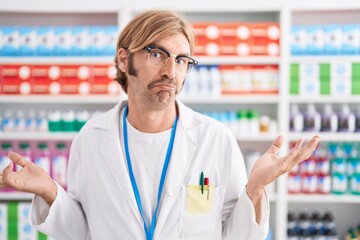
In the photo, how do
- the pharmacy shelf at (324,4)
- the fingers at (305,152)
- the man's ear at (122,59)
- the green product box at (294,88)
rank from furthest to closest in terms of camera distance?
1. the green product box at (294,88)
2. the pharmacy shelf at (324,4)
3. the man's ear at (122,59)
4. the fingers at (305,152)

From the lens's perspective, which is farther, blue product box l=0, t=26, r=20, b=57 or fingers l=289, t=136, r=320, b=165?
blue product box l=0, t=26, r=20, b=57

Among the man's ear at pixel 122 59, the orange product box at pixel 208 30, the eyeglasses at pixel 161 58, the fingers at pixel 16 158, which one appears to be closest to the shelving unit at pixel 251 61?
the orange product box at pixel 208 30

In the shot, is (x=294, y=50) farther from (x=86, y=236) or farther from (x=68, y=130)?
(x=86, y=236)

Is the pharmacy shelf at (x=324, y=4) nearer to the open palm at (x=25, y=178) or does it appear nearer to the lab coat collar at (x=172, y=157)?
the lab coat collar at (x=172, y=157)

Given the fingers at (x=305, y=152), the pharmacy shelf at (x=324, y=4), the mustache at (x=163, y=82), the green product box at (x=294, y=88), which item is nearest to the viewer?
the fingers at (x=305, y=152)

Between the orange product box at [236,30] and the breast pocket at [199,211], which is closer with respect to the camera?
the breast pocket at [199,211]

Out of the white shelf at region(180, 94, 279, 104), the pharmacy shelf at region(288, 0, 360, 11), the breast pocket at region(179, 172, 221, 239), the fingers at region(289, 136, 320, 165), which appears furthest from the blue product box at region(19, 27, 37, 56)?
the fingers at region(289, 136, 320, 165)

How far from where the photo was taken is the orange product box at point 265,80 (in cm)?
409

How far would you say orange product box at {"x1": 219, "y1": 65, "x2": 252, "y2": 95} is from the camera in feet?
13.4

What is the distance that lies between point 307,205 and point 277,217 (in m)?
0.63

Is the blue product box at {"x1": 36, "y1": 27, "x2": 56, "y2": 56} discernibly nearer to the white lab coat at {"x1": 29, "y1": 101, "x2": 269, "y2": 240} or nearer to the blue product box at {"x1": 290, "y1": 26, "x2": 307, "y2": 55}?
the blue product box at {"x1": 290, "y1": 26, "x2": 307, "y2": 55}

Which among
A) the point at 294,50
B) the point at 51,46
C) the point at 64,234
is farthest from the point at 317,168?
the point at 64,234

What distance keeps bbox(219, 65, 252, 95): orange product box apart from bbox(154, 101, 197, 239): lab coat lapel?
2.20 metres

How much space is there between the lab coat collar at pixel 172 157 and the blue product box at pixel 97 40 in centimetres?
223
